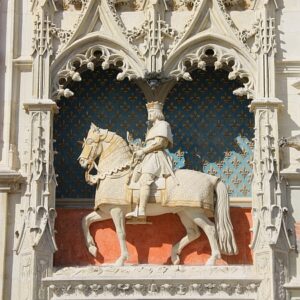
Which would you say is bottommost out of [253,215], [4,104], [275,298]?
[275,298]

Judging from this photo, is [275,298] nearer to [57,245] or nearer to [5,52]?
[57,245]

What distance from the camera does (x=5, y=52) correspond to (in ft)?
53.8

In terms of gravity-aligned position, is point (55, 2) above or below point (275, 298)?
above

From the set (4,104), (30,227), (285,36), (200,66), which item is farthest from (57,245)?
(285,36)

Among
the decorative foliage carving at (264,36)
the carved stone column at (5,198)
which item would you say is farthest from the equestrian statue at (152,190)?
the decorative foliage carving at (264,36)

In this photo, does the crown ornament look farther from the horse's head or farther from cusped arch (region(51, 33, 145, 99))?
the horse's head

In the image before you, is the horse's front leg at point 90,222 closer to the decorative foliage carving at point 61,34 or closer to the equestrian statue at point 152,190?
the equestrian statue at point 152,190

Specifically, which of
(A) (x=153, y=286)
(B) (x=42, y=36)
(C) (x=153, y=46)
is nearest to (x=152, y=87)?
(C) (x=153, y=46)

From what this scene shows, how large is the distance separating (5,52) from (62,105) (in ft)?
3.65

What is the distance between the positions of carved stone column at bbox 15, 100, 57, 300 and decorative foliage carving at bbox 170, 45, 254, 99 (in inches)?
73.0

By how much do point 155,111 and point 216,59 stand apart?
1.18 metres

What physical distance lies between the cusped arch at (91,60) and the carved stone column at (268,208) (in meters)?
1.79

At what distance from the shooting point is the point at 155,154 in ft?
52.2

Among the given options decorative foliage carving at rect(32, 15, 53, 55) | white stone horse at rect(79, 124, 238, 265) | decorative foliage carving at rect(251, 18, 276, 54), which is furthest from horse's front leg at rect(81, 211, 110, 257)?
decorative foliage carving at rect(251, 18, 276, 54)
